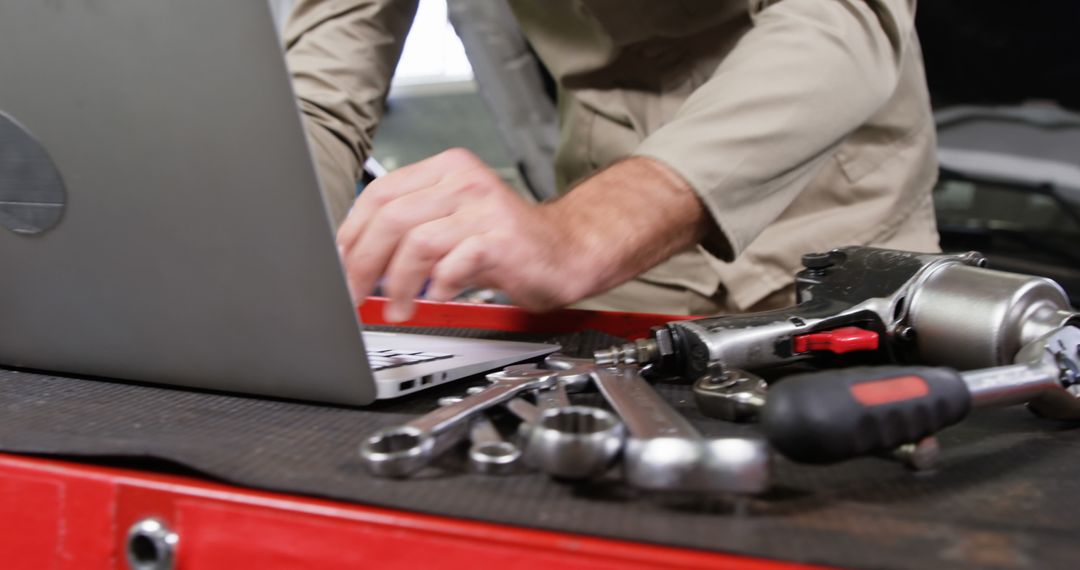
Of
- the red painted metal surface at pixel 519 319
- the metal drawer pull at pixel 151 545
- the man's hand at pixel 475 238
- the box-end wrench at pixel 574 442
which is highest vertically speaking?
the man's hand at pixel 475 238

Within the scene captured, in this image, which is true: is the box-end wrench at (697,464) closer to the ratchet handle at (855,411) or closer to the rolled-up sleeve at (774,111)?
the ratchet handle at (855,411)

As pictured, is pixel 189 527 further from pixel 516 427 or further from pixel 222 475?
pixel 516 427

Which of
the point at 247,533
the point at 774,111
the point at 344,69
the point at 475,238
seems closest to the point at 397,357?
the point at 475,238

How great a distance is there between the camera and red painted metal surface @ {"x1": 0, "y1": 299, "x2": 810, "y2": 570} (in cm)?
27

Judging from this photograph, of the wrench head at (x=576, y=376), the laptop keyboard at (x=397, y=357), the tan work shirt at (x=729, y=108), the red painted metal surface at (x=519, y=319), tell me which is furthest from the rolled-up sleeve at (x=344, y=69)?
the wrench head at (x=576, y=376)

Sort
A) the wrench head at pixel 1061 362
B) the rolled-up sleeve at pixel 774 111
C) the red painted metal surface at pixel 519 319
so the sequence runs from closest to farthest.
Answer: the wrench head at pixel 1061 362 → the rolled-up sleeve at pixel 774 111 → the red painted metal surface at pixel 519 319

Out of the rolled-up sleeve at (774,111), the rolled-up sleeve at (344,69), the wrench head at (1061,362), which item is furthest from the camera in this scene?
the rolled-up sleeve at (344,69)

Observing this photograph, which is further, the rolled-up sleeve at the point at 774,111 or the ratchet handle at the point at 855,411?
the rolled-up sleeve at the point at 774,111

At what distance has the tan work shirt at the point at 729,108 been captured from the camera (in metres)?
0.59

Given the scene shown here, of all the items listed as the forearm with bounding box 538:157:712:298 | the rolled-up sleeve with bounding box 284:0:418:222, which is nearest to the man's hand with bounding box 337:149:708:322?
the forearm with bounding box 538:157:712:298

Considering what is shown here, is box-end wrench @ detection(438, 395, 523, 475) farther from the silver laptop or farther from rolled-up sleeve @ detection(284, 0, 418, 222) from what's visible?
rolled-up sleeve @ detection(284, 0, 418, 222)

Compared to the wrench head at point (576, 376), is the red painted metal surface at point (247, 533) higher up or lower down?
higher up

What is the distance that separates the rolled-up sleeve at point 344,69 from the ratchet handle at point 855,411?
689 mm

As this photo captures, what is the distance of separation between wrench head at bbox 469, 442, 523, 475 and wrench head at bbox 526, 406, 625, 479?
2 cm
